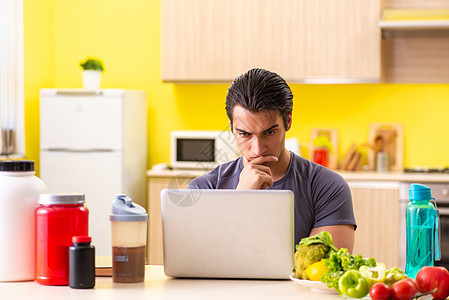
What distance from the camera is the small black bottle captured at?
5.18 feet

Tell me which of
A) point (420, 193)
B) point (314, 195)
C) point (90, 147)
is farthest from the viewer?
point (90, 147)

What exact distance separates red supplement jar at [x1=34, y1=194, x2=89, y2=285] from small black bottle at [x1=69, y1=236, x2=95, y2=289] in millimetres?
51

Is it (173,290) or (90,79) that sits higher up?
(90,79)

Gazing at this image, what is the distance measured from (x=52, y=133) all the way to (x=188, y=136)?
0.91 metres

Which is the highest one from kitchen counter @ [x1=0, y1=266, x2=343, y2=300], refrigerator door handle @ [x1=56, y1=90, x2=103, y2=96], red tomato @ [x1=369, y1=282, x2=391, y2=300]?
refrigerator door handle @ [x1=56, y1=90, x2=103, y2=96]

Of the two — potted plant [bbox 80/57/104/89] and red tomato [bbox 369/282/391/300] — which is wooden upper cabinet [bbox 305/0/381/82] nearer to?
potted plant [bbox 80/57/104/89]

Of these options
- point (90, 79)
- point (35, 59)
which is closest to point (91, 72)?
point (90, 79)

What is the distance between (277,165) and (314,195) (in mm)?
159

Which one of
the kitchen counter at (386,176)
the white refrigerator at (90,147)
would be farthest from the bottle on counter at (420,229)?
the white refrigerator at (90,147)

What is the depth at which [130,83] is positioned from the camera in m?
4.91

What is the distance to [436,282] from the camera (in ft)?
4.81

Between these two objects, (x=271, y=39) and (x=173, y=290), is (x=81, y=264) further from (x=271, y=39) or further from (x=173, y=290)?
(x=271, y=39)

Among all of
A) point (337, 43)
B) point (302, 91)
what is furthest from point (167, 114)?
point (337, 43)

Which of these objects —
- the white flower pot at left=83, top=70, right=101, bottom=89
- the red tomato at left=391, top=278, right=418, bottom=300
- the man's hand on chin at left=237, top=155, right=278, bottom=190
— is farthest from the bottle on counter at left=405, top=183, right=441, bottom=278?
the white flower pot at left=83, top=70, right=101, bottom=89
